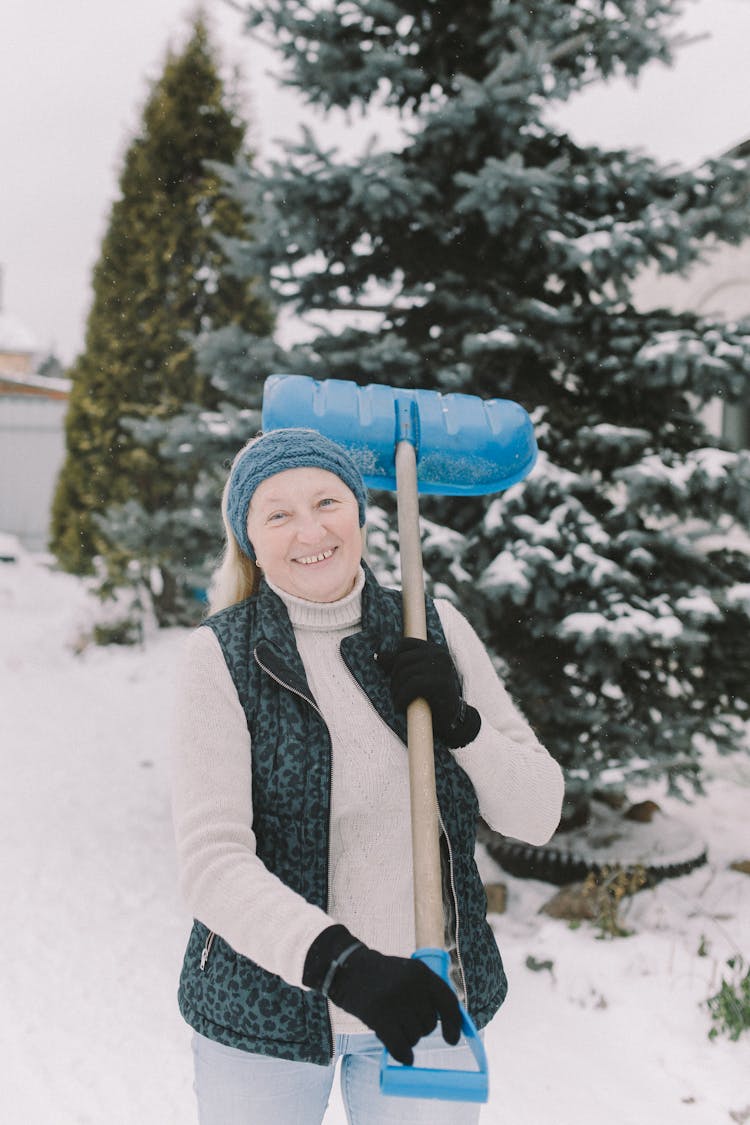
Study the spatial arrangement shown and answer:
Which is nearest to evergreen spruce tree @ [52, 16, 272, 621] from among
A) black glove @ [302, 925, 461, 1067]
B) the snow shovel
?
the snow shovel

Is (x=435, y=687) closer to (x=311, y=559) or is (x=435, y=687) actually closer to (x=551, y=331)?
(x=311, y=559)

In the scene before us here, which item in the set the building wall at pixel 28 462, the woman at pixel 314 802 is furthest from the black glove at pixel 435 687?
the building wall at pixel 28 462

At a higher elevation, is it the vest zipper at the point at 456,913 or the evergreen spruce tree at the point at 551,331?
the evergreen spruce tree at the point at 551,331

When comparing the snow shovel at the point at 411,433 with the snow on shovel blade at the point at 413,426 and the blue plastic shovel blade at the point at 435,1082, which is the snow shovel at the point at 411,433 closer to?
the snow on shovel blade at the point at 413,426

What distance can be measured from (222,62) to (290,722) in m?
9.03

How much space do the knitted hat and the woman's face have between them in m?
0.02

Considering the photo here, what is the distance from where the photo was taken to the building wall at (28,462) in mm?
17859

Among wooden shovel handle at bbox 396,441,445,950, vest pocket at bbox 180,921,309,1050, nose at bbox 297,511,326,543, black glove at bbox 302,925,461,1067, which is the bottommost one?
vest pocket at bbox 180,921,309,1050

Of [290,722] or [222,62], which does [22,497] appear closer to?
[222,62]

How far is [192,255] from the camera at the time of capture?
28.6 feet

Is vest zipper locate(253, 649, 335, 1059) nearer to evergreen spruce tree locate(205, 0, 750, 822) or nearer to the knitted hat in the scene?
the knitted hat

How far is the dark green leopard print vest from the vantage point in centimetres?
139

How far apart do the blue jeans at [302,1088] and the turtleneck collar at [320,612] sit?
0.68 metres

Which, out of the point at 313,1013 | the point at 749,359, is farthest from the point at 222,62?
the point at 313,1013
